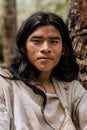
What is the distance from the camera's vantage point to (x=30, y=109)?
2842mm

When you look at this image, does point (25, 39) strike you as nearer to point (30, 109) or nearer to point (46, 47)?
point (46, 47)

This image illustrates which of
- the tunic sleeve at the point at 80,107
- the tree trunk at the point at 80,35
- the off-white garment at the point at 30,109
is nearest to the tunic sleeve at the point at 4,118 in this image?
the off-white garment at the point at 30,109

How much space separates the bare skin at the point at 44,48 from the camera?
2.92 m

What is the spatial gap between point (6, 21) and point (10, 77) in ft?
17.2

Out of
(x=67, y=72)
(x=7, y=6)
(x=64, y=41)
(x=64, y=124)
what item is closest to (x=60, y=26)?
(x=64, y=41)

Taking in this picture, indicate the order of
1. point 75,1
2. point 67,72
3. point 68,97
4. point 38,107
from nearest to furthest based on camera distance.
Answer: point 38,107
point 68,97
point 67,72
point 75,1

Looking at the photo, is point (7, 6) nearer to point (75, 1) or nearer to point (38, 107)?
Answer: point (75, 1)

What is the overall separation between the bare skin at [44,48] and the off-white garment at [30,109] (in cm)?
21

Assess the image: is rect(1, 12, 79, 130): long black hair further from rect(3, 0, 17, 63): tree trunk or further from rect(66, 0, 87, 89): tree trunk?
rect(3, 0, 17, 63): tree trunk

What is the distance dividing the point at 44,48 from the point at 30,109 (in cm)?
45

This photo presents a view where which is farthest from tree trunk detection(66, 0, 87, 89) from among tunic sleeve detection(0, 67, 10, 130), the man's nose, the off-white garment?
tunic sleeve detection(0, 67, 10, 130)

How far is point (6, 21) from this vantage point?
8.05 meters

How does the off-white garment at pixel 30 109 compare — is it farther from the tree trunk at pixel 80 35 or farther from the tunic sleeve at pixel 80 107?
the tree trunk at pixel 80 35

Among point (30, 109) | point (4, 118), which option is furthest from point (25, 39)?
point (4, 118)
